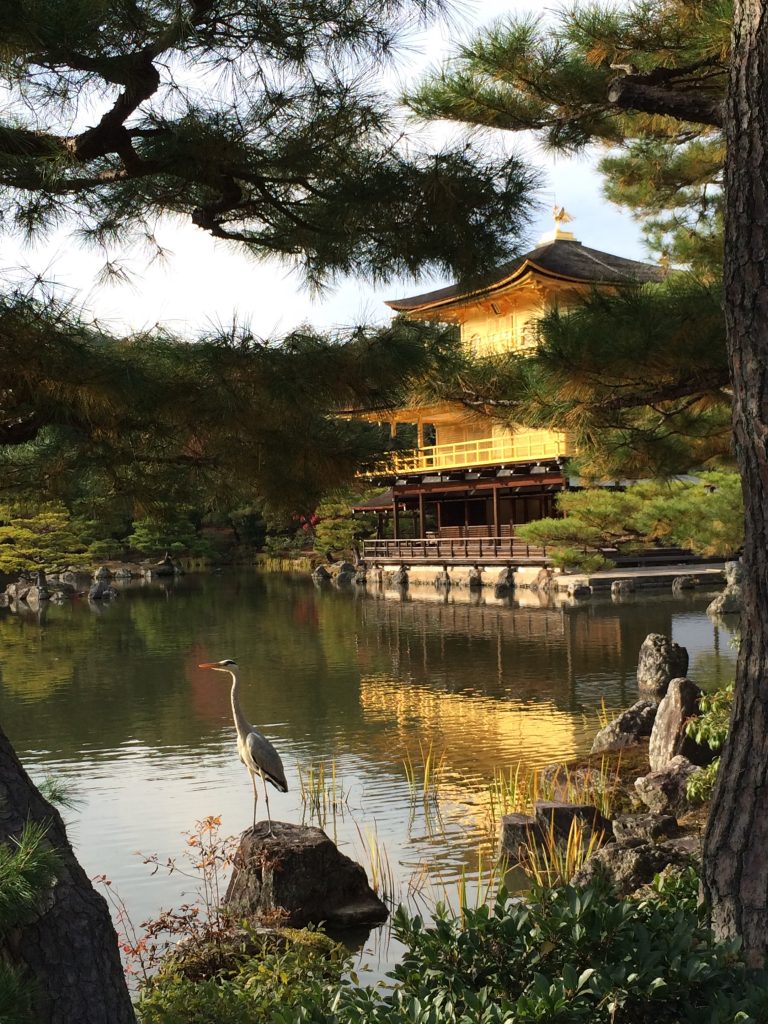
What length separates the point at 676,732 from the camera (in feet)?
22.0

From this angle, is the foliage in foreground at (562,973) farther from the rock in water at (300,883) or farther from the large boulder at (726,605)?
the large boulder at (726,605)

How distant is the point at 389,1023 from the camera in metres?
1.92

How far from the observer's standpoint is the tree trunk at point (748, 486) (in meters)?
2.60

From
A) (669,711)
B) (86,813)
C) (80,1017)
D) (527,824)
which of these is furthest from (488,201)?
(86,813)

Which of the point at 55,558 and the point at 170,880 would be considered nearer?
the point at 170,880

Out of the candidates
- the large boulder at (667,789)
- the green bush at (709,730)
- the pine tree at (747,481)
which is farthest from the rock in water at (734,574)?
the pine tree at (747,481)

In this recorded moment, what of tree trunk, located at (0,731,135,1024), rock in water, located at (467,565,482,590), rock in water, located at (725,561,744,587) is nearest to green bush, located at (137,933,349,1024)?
tree trunk, located at (0,731,135,1024)

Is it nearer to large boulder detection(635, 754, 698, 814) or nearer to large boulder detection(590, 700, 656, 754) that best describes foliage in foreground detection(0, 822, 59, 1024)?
large boulder detection(635, 754, 698, 814)

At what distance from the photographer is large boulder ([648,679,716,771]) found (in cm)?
659

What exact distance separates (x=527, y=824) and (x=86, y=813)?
3043mm

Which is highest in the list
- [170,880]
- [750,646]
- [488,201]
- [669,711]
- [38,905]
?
[488,201]

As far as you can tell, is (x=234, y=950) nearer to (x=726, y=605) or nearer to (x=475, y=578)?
(x=726, y=605)

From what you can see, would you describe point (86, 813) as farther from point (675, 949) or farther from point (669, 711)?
point (675, 949)

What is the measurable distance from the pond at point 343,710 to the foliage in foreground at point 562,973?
40.2 inches
